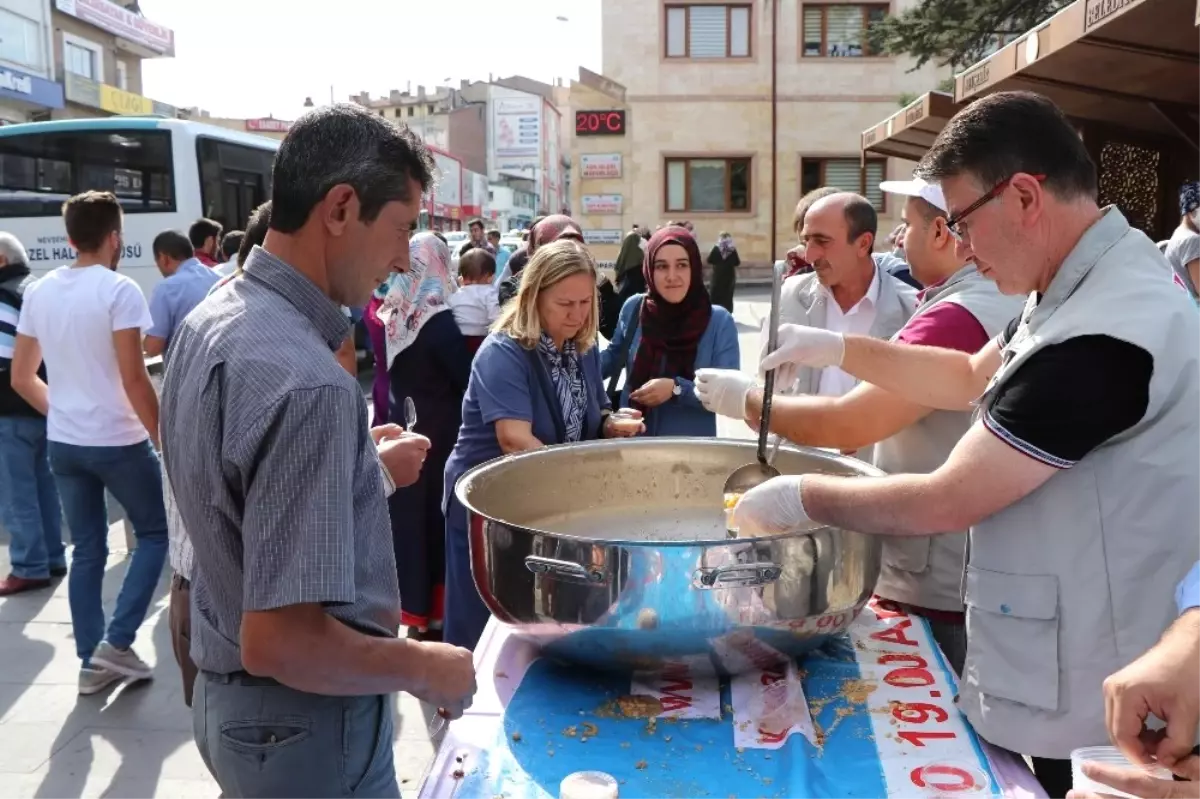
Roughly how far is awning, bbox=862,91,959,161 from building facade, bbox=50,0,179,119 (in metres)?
26.4

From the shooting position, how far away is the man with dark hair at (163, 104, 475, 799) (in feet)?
3.98

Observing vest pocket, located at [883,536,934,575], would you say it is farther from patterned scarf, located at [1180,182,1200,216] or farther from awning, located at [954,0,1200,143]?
patterned scarf, located at [1180,182,1200,216]

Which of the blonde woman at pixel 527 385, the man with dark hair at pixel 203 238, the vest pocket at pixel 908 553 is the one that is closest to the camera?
the vest pocket at pixel 908 553

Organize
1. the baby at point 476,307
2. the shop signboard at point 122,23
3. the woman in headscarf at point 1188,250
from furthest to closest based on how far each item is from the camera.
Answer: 1. the shop signboard at point 122,23
2. the baby at point 476,307
3. the woman in headscarf at point 1188,250

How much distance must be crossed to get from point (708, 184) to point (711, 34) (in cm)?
362

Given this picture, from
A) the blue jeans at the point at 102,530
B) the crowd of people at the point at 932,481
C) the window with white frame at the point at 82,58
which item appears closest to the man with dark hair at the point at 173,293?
the blue jeans at the point at 102,530

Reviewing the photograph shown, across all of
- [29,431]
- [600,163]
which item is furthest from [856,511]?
[600,163]

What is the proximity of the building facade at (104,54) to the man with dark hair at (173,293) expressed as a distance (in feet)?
92.1

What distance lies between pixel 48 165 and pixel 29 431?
28.8 ft

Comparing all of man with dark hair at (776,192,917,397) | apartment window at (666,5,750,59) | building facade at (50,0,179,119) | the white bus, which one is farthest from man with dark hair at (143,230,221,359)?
building facade at (50,0,179,119)

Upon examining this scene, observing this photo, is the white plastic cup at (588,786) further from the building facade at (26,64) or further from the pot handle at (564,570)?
the building facade at (26,64)

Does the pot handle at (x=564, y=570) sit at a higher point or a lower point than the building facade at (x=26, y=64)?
lower

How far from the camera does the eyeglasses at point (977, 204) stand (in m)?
1.42

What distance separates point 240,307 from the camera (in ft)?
4.36
